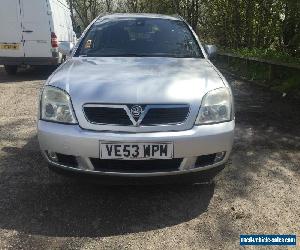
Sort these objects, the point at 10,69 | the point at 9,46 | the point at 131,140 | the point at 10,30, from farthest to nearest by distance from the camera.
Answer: the point at 10,69 → the point at 9,46 → the point at 10,30 → the point at 131,140

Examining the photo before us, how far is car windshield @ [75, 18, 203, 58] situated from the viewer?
4.86m

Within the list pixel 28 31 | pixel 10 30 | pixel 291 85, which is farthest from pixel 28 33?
pixel 291 85

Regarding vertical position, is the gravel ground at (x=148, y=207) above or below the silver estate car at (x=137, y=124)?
below

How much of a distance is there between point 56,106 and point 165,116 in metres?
0.94

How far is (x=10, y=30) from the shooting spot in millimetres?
11414

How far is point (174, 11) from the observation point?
2733 centimetres

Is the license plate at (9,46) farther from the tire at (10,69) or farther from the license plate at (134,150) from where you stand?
the license plate at (134,150)

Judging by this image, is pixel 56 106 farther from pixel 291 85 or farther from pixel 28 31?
pixel 28 31

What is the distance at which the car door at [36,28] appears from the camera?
11219 millimetres

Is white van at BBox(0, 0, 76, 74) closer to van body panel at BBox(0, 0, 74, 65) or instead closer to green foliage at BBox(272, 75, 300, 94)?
van body panel at BBox(0, 0, 74, 65)

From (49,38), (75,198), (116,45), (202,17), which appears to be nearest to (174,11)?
(202,17)

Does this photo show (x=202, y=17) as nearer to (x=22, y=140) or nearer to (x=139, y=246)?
Answer: (x=22, y=140)
